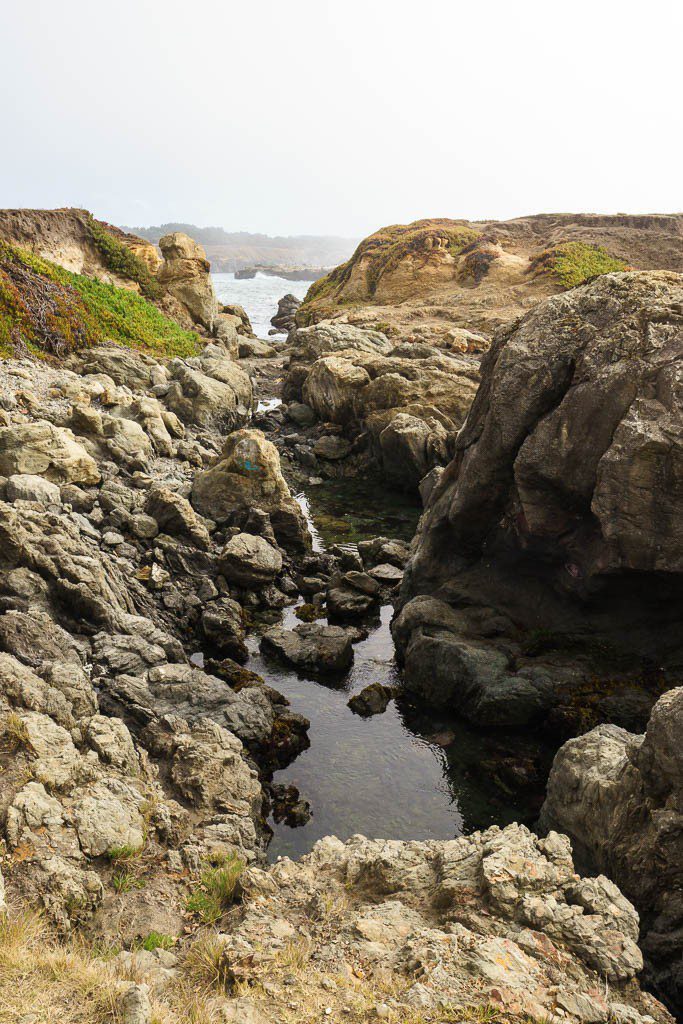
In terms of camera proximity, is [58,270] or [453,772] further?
[58,270]

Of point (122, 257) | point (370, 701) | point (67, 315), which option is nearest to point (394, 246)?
point (122, 257)

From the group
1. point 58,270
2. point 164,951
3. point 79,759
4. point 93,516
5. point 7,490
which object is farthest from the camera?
point 58,270

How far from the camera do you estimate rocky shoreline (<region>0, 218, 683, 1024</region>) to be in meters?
8.03

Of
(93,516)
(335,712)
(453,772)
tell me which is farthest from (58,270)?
(453,772)

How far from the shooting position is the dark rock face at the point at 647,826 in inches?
400

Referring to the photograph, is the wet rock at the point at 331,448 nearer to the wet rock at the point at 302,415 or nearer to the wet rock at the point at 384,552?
the wet rock at the point at 302,415

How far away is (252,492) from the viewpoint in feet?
94.6

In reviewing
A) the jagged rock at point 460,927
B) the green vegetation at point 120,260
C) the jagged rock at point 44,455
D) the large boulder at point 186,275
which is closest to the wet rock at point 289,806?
the jagged rock at point 460,927

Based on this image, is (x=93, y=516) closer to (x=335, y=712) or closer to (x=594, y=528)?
(x=335, y=712)

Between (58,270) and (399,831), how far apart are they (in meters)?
52.8

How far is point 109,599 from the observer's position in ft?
60.2

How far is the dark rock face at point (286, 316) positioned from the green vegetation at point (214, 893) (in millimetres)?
96529

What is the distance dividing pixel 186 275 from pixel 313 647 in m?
55.3

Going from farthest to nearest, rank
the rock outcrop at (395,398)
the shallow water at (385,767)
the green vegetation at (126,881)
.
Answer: the rock outcrop at (395,398) → the shallow water at (385,767) → the green vegetation at (126,881)
